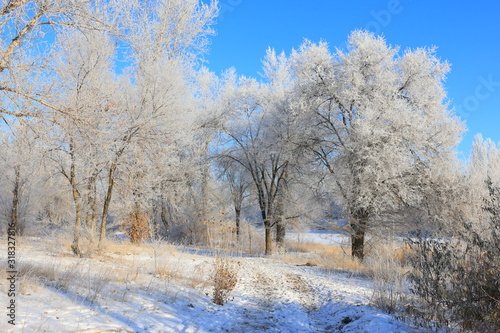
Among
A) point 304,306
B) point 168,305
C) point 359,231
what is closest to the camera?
point 168,305

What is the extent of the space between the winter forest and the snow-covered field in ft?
0.12

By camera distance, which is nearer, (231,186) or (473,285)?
(473,285)

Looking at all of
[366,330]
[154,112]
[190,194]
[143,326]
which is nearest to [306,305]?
[366,330]

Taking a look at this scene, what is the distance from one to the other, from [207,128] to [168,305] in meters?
15.3

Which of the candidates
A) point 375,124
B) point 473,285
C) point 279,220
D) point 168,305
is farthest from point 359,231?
point 473,285

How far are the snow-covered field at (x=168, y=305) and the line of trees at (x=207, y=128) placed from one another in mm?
2173

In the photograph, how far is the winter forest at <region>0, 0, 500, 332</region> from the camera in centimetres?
439

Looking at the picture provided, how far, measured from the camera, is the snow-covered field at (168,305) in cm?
401

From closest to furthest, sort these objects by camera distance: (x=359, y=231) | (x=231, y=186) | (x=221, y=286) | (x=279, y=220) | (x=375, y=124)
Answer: (x=221, y=286)
(x=375, y=124)
(x=359, y=231)
(x=279, y=220)
(x=231, y=186)

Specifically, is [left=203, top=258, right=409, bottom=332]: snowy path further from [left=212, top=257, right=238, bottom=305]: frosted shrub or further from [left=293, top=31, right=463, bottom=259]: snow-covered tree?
[left=293, top=31, right=463, bottom=259]: snow-covered tree

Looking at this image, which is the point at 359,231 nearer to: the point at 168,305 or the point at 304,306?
the point at 304,306

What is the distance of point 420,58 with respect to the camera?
1329cm

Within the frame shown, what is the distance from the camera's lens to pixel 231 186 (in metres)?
25.1

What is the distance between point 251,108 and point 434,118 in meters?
9.75
